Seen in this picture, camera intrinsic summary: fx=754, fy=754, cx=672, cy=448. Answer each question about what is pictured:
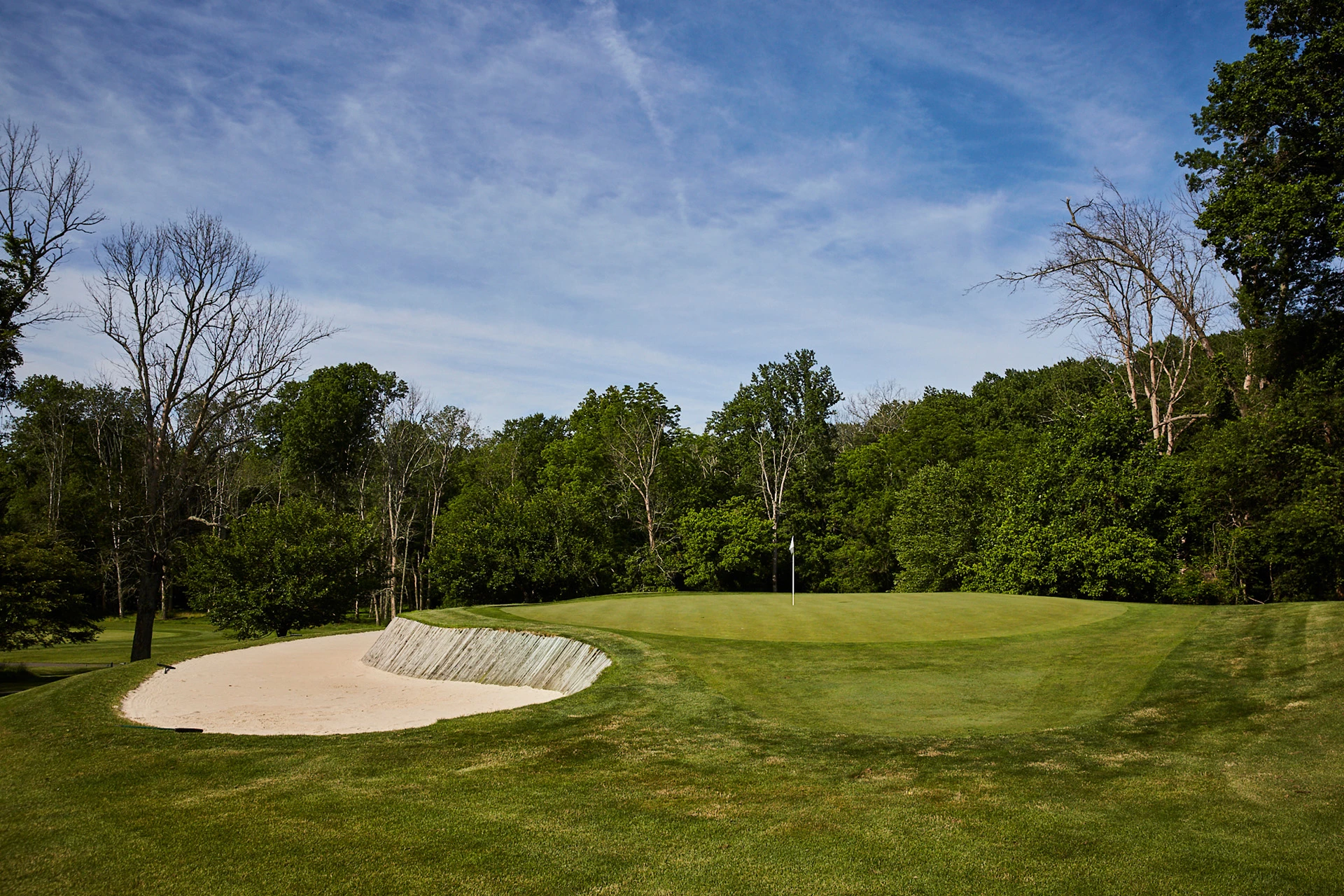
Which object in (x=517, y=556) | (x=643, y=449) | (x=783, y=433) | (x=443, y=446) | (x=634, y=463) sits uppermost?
(x=783, y=433)

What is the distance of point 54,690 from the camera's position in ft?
40.0

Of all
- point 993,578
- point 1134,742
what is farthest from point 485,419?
point 1134,742

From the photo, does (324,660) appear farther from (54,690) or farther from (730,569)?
(730,569)

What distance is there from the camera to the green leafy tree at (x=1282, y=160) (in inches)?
777

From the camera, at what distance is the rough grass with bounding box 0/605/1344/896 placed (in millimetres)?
4684

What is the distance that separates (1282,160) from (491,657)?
81.7ft

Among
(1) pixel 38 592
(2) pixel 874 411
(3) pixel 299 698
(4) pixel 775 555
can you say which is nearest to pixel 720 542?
(4) pixel 775 555

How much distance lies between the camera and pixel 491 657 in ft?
46.7

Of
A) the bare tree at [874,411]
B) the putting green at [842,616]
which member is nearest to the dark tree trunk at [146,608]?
the putting green at [842,616]

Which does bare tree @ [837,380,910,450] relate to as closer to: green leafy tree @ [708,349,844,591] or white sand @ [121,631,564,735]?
green leafy tree @ [708,349,844,591]

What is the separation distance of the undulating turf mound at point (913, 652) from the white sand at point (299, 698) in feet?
10.4

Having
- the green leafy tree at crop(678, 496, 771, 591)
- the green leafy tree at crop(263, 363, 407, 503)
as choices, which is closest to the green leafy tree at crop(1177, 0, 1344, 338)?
the green leafy tree at crop(678, 496, 771, 591)

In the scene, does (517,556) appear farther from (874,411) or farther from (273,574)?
(874,411)

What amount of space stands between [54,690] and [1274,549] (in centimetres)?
3220
